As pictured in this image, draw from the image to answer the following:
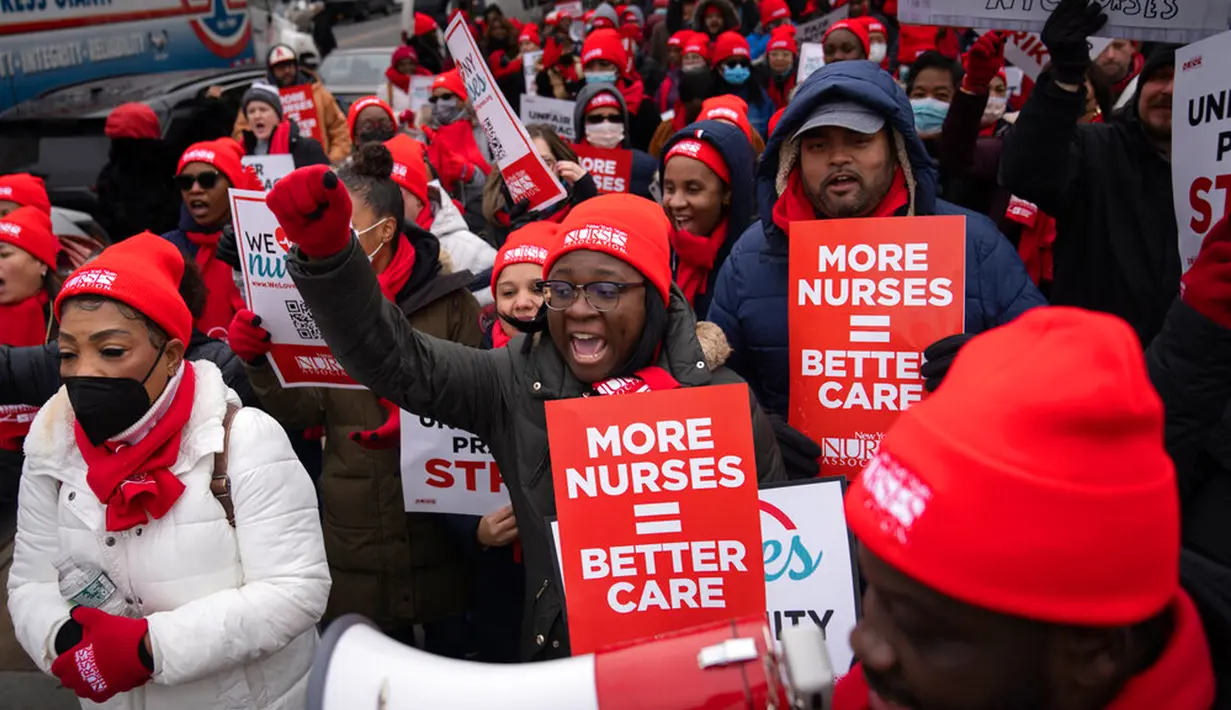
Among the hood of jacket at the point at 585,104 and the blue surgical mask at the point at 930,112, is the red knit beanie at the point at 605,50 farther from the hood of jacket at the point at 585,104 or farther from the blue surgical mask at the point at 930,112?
the blue surgical mask at the point at 930,112

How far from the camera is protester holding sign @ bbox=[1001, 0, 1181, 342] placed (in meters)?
3.34

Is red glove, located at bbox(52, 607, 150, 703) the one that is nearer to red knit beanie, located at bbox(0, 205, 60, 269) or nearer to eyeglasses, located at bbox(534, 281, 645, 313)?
eyeglasses, located at bbox(534, 281, 645, 313)

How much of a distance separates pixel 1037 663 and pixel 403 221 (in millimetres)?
3059

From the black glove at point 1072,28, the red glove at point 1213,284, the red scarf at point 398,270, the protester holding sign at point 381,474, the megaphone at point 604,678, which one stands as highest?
the black glove at point 1072,28

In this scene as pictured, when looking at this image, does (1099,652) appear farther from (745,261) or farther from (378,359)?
(745,261)

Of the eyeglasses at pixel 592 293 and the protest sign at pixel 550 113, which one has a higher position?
the eyeglasses at pixel 592 293

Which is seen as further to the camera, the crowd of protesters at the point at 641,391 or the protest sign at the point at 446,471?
the protest sign at the point at 446,471

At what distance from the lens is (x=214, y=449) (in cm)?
255

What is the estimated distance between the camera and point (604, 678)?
123 centimetres

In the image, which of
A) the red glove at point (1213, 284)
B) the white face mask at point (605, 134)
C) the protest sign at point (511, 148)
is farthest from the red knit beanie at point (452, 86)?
the red glove at point (1213, 284)

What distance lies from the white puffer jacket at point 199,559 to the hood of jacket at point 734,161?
7.20ft

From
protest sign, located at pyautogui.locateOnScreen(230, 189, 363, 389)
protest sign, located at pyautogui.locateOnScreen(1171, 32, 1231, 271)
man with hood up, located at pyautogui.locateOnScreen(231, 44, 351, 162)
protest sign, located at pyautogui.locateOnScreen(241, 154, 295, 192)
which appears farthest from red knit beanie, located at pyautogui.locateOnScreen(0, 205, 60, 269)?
man with hood up, located at pyautogui.locateOnScreen(231, 44, 351, 162)

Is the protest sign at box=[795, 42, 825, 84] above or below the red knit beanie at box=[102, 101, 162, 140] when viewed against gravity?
below

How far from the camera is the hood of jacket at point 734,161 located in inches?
164
